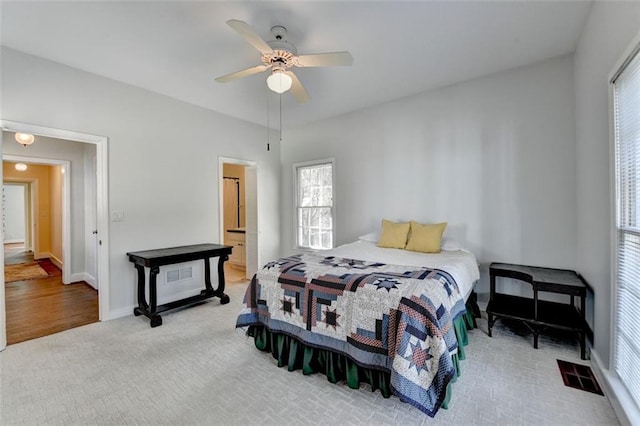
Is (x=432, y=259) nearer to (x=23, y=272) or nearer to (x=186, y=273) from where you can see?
(x=186, y=273)

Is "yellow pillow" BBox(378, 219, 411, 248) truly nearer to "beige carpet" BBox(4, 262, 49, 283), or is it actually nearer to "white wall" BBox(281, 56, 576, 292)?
"white wall" BBox(281, 56, 576, 292)

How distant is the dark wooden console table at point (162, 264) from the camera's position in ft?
10.4

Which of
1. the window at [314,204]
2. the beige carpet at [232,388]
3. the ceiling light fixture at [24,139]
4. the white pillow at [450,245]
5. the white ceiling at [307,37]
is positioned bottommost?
the beige carpet at [232,388]

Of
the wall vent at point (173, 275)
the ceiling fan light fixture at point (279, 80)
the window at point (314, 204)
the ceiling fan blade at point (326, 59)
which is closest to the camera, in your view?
the ceiling fan blade at point (326, 59)

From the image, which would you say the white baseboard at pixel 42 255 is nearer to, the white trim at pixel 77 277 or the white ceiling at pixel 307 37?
the white trim at pixel 77 277

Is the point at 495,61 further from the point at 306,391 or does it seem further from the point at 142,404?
the point at 142,404

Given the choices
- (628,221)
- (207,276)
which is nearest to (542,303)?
(628,221)

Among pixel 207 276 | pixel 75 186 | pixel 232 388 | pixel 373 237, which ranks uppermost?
pixel 75 186

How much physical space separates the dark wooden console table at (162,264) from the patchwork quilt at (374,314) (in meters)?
1.40

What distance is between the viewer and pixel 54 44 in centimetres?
259

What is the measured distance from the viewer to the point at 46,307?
3656mm

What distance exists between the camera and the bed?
5.36 ft

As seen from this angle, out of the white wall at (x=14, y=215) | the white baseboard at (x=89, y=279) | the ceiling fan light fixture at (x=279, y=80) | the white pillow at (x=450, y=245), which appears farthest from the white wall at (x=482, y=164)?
the white wall at (x=14, y=215)

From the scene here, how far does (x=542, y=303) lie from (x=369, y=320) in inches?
90.8
